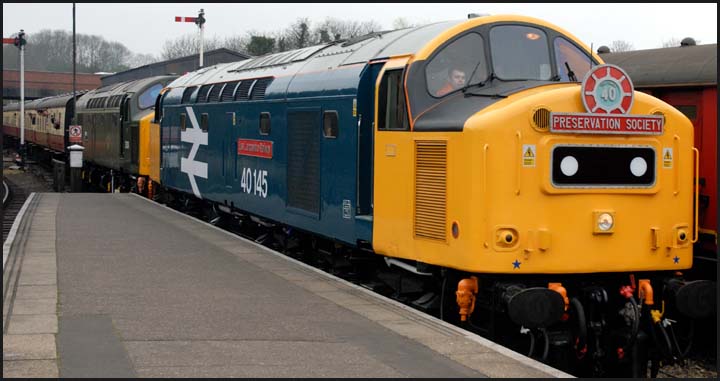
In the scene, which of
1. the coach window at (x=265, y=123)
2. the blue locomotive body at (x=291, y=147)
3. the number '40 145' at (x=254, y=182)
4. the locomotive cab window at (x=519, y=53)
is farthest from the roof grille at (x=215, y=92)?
the locomotive cab window at (x=519, y=53)

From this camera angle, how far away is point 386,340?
826 cm

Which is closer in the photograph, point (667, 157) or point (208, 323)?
point (208, 323)

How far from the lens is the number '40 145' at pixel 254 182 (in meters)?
14.5

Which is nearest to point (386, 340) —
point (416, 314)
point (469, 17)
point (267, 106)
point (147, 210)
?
point (416, 314)

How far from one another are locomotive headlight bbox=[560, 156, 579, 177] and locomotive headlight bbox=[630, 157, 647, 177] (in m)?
0.62

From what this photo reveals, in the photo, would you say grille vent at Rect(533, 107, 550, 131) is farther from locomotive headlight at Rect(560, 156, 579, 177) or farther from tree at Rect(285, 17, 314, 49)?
tree at Rect(285, 17, 314, 49)

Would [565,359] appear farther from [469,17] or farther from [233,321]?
[469,17]

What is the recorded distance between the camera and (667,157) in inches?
368

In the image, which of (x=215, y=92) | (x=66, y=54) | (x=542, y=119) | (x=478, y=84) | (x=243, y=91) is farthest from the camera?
(x=66, y=54)

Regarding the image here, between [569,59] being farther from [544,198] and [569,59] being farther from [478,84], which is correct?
[544,198]

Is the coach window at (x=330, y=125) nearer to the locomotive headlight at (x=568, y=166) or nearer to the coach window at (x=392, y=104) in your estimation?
the coach window at (x=392, y=104)

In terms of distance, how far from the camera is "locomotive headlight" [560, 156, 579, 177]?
8875 millimetres

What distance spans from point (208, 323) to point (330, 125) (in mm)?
3581

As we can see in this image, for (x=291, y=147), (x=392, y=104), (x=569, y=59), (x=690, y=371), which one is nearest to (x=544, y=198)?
(x=392, y=104)
